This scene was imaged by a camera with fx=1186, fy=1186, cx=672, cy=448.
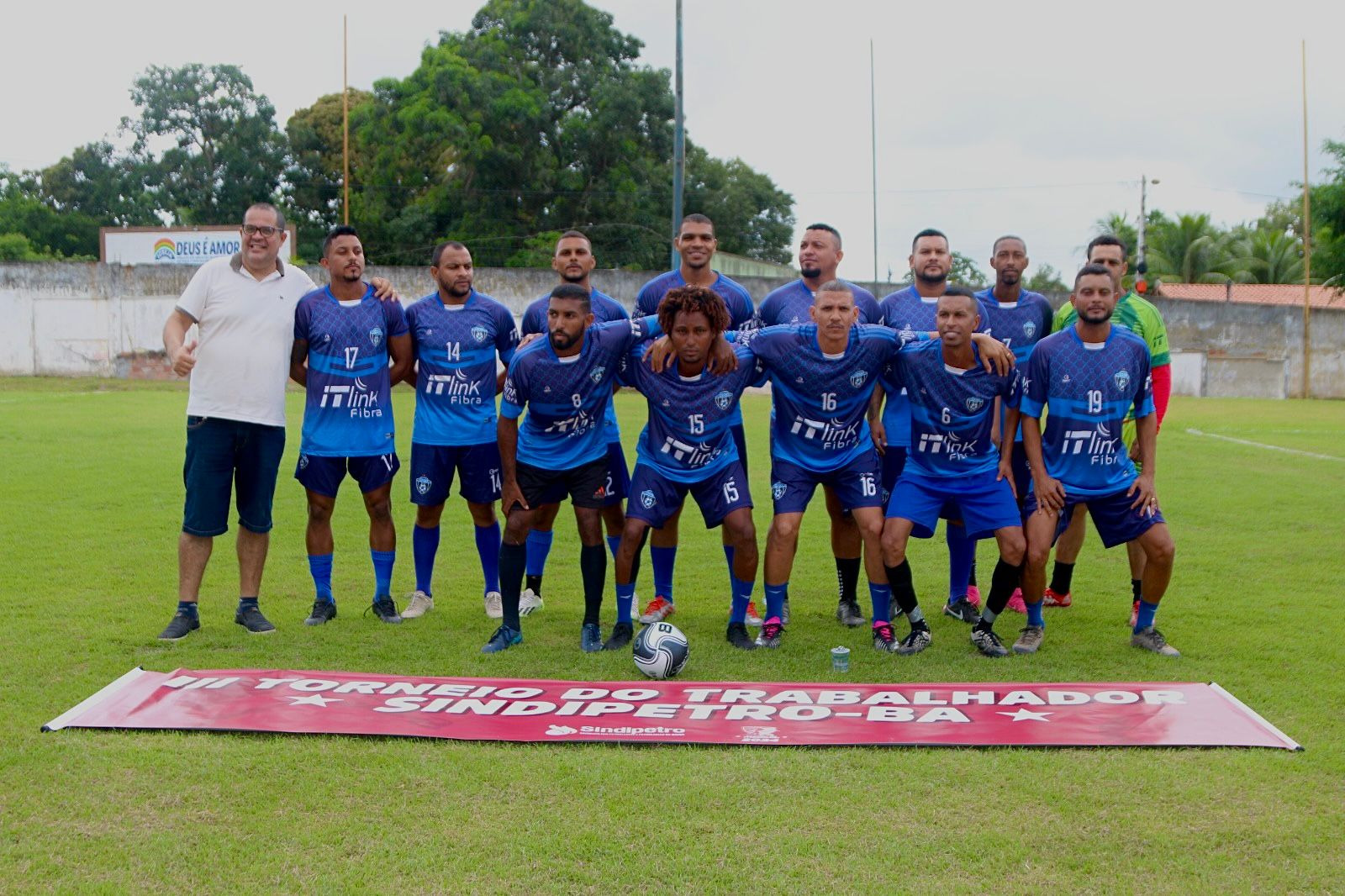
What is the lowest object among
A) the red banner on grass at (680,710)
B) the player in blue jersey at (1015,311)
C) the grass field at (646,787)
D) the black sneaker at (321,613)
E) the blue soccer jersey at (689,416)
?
the grass field at (646,787)

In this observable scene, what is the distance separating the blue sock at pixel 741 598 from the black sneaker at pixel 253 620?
2.66 m

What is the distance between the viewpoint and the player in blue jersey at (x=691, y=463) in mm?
6609

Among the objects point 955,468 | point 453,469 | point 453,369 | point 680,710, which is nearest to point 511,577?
point 453,469

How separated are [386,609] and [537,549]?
39.8 inches

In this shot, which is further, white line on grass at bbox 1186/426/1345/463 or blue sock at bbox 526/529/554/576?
white line on grass at bbox 1186/426/1345/463

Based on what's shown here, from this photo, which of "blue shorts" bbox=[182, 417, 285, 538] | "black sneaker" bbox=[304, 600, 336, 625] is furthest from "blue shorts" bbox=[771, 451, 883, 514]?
"blue shorts" bbox=[182, 417, 285, 538]

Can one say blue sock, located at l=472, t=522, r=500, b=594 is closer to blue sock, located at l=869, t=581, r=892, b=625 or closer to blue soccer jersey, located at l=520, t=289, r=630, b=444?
blue soccer jersey, located at l=520, t=289, r=630, b=444

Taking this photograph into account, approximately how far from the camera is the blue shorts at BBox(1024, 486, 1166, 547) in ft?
21.4

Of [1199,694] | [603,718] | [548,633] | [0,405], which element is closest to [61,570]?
[548,633]

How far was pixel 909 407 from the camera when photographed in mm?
7293

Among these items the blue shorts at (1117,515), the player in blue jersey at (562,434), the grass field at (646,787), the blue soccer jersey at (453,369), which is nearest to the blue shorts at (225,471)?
the grass field at (646,787)

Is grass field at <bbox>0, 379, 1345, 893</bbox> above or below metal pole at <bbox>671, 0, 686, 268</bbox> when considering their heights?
below

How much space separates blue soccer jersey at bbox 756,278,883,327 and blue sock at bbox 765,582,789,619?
5.26 ft

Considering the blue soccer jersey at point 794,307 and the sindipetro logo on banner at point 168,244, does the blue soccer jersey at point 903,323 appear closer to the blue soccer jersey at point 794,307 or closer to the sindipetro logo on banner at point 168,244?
the blue soccer jersey at point 794,307
